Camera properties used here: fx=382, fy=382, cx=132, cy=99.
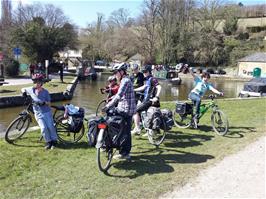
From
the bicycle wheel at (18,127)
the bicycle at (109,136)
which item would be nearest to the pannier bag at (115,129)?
the bicycle at (109,136)

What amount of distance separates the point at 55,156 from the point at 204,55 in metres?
67.2

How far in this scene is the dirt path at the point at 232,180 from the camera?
551 centimetres

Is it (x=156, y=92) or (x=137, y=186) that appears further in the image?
(x=156, y=92)

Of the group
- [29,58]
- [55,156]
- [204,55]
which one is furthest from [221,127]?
[204,55]

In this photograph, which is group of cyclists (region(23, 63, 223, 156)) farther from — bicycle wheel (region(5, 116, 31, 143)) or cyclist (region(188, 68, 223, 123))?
bicycle wheel (region(5, 116, 31, 143))

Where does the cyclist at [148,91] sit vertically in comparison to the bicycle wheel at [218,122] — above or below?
above

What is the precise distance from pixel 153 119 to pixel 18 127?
310cm

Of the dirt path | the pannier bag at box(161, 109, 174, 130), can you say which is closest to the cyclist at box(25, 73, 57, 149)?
the pannier bag at box(161, 109, 174, 130)

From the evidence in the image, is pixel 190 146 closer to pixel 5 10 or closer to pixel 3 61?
pixel 3 61

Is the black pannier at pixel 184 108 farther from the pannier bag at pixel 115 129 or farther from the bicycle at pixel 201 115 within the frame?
the pannier bag at pixel 115 129

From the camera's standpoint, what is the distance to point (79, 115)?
8.60 metres

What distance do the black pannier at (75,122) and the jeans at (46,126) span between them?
52 cm

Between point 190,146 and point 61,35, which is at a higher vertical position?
point 61,35

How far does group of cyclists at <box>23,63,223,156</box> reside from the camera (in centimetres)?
694
